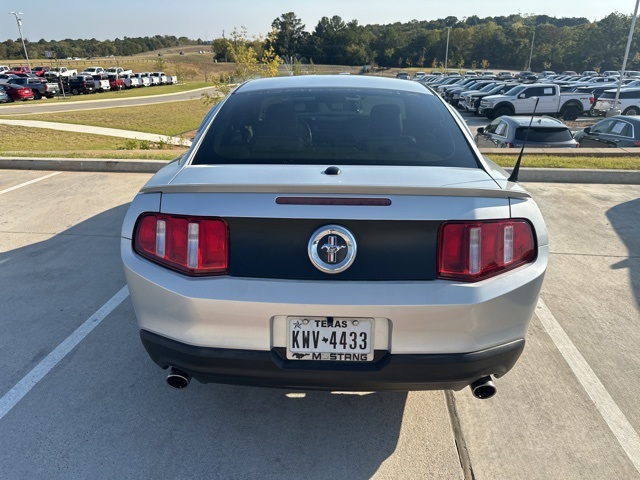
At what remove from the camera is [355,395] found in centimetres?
278

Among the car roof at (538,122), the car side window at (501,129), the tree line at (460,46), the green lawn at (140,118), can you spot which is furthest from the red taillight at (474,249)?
the tree line at (460,46)

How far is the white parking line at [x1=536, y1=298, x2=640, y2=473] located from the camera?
2.43 metres

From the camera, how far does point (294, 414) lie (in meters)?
2.63

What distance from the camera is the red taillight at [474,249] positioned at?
2004 mm

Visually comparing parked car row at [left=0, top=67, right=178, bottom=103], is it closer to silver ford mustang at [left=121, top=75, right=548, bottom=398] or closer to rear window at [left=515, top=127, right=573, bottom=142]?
rear window at [left=515, top=127, right=573, bottom=142]

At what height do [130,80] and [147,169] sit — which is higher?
[147,169]

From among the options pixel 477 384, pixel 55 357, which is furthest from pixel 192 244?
pixel 55 357

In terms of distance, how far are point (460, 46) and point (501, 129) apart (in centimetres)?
10190

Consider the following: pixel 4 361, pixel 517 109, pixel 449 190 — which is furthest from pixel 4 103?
pixel 449 190

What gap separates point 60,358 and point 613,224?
231 inches

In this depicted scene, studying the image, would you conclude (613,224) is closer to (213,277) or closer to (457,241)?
(457,241)

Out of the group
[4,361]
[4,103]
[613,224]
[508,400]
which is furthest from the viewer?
[4,103]

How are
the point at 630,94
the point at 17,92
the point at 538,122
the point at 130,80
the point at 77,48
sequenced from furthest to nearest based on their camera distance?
the point at 77,48
the point at 130,80
the point at 17,92
the point at 630,94
the point at 538,122

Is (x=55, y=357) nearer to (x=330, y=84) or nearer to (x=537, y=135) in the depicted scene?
(x=330, y=84)
